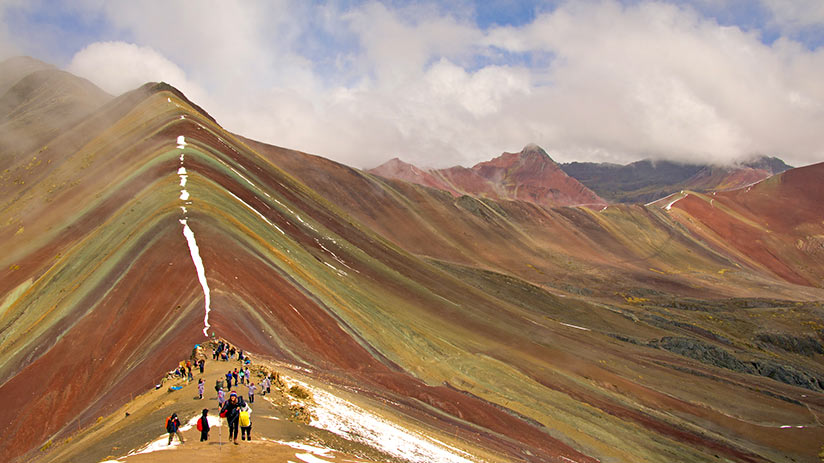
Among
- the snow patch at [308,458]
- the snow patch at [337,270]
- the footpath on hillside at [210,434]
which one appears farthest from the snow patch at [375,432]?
the snow patch at [337,270]

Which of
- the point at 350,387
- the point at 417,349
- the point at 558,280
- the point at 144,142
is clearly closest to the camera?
the point at 350,387

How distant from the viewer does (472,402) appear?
126 feet

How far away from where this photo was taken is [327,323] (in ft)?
128

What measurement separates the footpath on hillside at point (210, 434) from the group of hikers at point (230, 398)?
201mm

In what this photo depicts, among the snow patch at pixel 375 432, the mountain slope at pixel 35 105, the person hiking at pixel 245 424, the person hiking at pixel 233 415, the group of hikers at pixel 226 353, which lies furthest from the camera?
the mountain slope at pixel 35 105

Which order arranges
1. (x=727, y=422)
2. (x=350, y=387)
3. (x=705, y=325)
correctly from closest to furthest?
(x=350, y=387)
(x=727, y=422)
(x=705, y=325)

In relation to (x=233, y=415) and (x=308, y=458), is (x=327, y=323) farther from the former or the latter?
(x=308, y=458)

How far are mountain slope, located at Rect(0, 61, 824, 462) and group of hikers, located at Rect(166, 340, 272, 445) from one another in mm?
2527

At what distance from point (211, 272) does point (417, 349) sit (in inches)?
769

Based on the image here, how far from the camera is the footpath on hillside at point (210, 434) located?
575 inches

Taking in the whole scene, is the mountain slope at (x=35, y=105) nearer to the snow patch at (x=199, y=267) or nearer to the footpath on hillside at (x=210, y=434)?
the snow patch at (x=199, y=267)

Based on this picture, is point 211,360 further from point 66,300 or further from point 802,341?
point 802,341

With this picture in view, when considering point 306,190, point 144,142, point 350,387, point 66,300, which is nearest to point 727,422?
point 350,387

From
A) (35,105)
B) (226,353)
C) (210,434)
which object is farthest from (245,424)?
(35,105)
